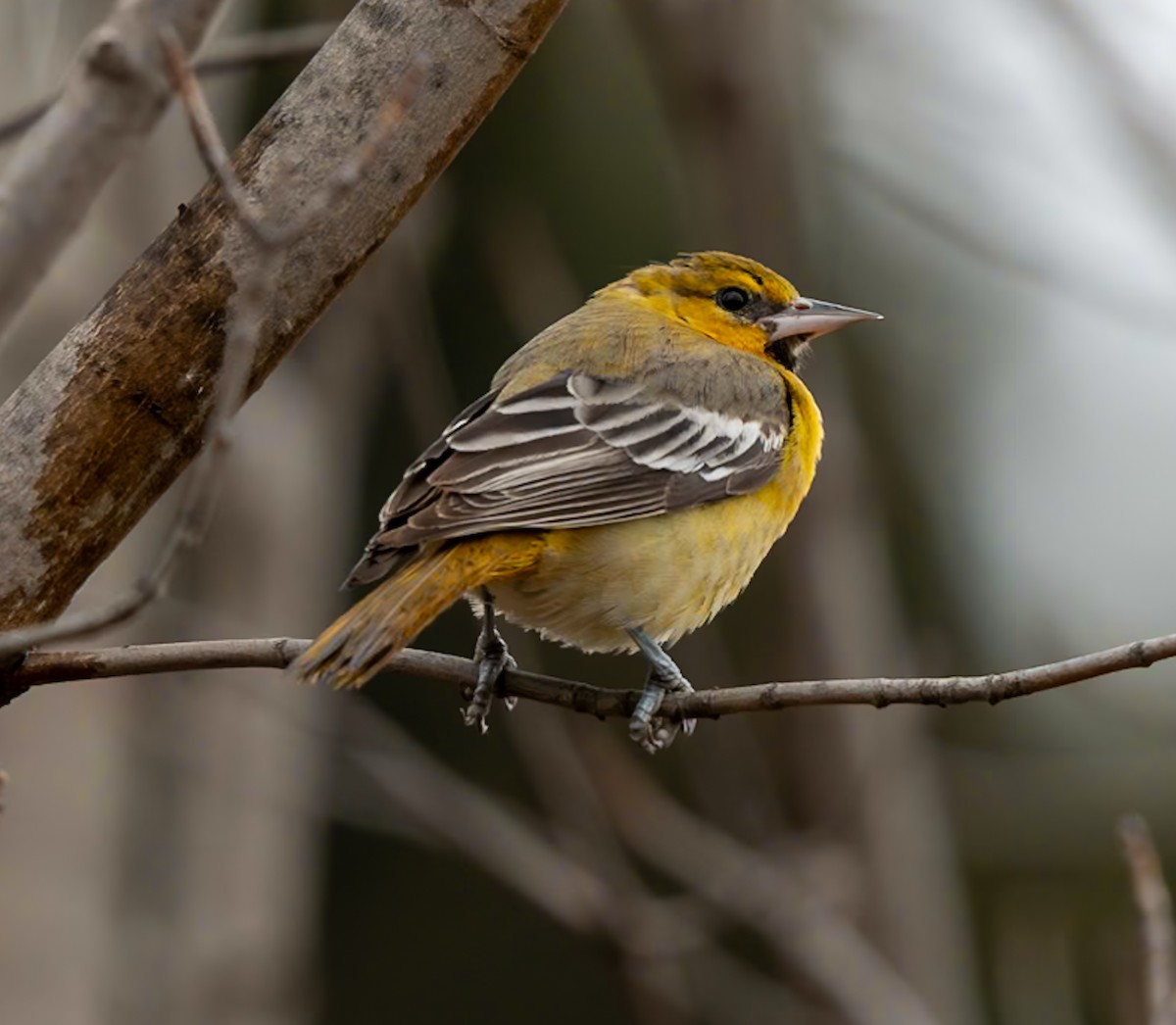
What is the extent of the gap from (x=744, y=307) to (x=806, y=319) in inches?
9.3

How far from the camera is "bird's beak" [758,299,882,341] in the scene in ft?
17.7

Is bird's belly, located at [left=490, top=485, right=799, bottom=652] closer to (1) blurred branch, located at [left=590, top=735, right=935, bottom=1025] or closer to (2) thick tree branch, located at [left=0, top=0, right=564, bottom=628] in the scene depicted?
(1) blurred branch, located at [left=590, top=735, right=935, bottom=1025]

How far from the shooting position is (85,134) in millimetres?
2057

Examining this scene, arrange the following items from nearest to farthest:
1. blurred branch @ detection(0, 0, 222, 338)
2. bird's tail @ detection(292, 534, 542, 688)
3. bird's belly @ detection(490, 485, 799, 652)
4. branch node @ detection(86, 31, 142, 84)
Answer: blurred branch @ detection(0, 0, 222, 338)
branch node @ detection(86, 31, 142, 84)
bird's tail @ detection(292, 534, 542, 688)
bird's belly @ detection(490, 485, 799, 652)

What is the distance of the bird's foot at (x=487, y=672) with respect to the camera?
384 centimetres

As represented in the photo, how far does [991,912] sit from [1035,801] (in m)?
3.64

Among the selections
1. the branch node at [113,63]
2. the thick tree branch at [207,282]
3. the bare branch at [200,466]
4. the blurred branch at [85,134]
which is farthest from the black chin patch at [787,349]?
the branch node at [113,63]

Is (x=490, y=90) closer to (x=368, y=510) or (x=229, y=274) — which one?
(x=229, y=274)

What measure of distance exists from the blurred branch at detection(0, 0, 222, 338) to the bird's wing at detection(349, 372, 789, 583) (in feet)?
6.03

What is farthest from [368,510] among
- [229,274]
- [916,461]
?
[229,274]

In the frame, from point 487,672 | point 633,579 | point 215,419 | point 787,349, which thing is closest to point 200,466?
point 215,419

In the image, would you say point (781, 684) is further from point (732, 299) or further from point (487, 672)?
point (732, 299)

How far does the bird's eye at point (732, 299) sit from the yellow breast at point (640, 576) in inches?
40.2

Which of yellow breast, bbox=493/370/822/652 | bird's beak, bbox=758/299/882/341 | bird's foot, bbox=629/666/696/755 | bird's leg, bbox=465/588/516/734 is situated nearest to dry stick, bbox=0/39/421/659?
bird's leg, bbox=465/588/516/734
